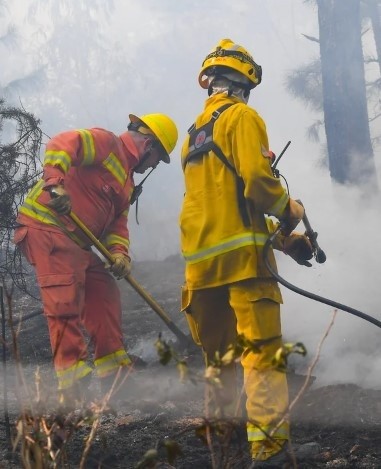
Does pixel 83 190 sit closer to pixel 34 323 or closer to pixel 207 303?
pixel 207 303

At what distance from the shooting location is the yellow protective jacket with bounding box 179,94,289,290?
326 centimetres

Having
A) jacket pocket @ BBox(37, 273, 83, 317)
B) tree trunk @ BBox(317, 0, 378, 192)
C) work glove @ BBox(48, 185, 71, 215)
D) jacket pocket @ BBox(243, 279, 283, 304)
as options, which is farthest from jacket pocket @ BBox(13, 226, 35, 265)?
tree trunk @ BBox(317, 0, 378, 192)

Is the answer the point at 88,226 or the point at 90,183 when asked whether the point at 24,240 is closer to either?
the point at 88,226

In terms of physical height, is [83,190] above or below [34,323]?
above

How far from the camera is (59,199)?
13.6 feet

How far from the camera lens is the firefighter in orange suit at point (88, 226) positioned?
4.28 meters

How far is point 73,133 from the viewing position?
440 centimetres

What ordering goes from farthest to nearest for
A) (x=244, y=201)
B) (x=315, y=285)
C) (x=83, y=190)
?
1. (x=315, y=285)
2. (x=83, y=190)
3. (x=244, y=201)

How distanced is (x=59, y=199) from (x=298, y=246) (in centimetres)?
129

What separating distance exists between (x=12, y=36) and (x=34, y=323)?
25.8ft

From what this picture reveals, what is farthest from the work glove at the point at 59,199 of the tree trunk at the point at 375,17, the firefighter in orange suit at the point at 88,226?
the tree trunk at the point at 375,17

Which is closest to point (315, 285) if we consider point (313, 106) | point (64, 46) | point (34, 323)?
point (34, 323)

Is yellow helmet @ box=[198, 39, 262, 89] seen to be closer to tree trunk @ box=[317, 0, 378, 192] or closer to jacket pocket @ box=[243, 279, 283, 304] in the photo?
jacket pocket @ box=[243, 279, 283, 304]

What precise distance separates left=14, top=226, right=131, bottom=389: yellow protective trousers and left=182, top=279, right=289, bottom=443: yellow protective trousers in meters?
0.81
